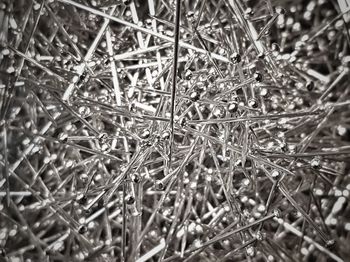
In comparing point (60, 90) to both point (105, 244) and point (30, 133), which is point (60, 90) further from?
point (105, 244)

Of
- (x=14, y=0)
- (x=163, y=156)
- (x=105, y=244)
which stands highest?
(x=14, y=0)

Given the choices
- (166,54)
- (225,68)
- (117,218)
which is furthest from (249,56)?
(117,218)

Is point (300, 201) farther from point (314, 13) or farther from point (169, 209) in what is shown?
point (314, 13)

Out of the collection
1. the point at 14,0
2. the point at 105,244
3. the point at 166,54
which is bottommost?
the point at 105,244

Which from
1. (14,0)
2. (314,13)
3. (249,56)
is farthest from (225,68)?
(14,0)

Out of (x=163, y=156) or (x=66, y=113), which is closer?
(x=163, y=156)

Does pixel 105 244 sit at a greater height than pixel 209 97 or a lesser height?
lesser
